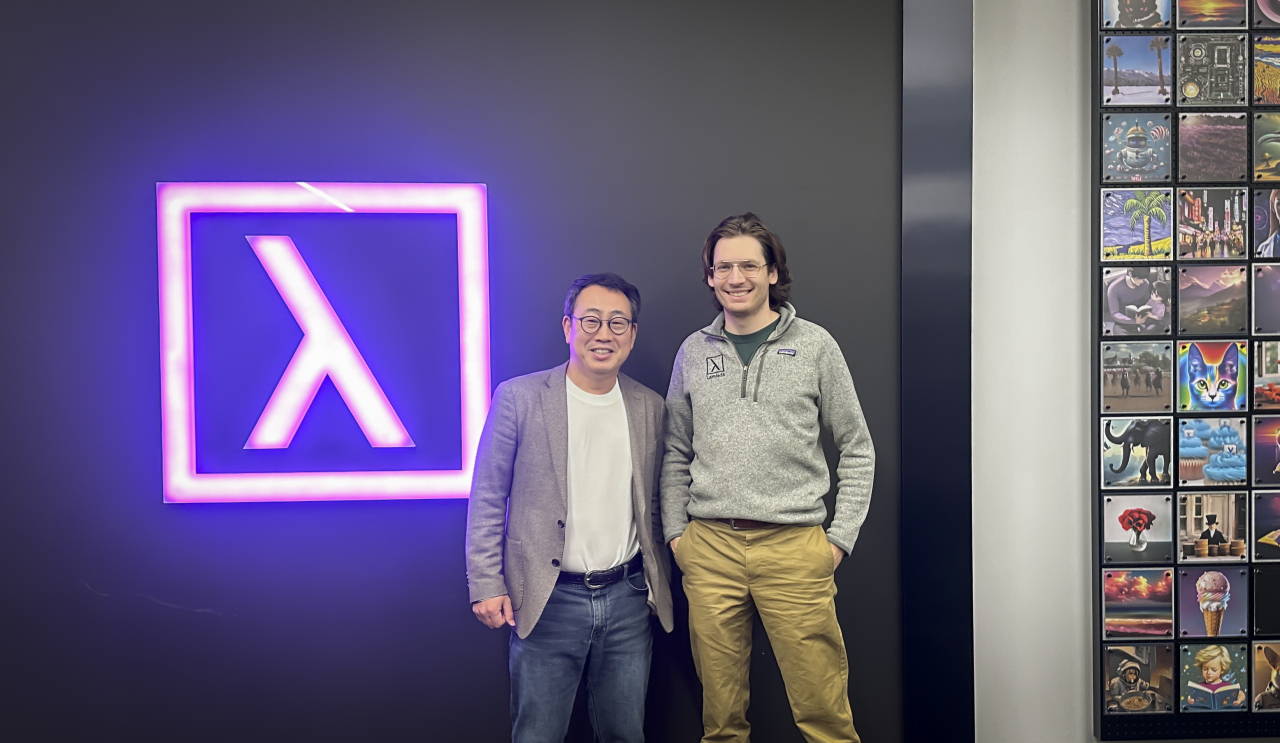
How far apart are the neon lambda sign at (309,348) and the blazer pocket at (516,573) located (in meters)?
0.46

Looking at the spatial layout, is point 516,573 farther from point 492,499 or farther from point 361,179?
point 361,179

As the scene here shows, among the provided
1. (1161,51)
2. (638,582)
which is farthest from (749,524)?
(1161,51)

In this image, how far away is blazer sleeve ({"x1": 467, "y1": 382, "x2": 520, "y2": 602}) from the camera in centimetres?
184

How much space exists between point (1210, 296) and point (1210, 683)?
137 centimetres

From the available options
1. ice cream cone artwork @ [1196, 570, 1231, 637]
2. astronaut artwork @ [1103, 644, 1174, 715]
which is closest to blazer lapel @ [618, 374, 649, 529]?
astronaut artwork @ [1103, 644, 1174, 715]

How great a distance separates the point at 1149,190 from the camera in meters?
2.25

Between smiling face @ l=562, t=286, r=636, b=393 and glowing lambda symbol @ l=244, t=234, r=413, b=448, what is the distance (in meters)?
0.81

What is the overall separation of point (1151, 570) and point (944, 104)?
1.81 m

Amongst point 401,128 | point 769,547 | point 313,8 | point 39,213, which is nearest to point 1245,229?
point 769,547

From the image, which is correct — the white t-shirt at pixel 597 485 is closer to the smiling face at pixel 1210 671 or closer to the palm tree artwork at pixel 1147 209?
the palm tree artwork at pixel 1147 209

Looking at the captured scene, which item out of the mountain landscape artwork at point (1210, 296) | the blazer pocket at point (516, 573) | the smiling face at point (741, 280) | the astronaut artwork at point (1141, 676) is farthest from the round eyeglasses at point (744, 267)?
the astronaut artwork at point (1141, 676)

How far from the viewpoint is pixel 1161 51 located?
225 centimetres

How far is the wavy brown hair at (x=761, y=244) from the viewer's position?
187cm

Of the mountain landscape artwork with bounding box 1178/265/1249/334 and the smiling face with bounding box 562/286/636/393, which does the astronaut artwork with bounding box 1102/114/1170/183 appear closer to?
the mountain landscape artwork with bounding box 1178/265/1249/334
